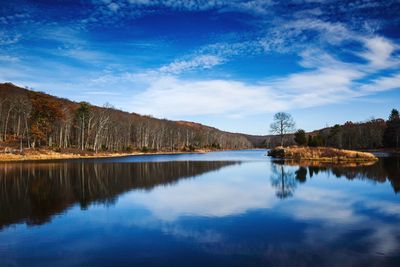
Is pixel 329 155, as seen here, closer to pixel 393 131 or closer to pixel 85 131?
pixel 393 131

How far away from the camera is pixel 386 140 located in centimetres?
11200

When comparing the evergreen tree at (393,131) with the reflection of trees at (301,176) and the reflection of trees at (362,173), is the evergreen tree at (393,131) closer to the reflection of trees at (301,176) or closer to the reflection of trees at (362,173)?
the reflection of trees at (362,173)

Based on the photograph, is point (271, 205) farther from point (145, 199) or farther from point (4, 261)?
point (4, 261)

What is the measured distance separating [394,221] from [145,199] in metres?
11.7

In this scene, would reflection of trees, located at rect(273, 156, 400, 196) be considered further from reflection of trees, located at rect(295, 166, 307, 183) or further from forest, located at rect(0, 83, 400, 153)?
forest, located at rect(0, 83, 400, 153)

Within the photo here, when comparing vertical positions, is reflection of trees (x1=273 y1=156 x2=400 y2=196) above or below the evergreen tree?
below

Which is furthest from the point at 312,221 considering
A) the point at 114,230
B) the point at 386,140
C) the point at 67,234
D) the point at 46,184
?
the point at 386,140

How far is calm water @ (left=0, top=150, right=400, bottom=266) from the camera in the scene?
8290mm

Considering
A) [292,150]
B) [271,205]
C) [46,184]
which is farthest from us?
[292,150]

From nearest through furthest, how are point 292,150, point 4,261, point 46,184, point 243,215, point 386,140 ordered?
point 4,261
point 243,215
point 46,184
point 292,150
point 386,140

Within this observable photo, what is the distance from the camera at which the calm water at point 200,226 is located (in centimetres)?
829

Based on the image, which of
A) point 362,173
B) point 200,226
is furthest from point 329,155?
point 200,226

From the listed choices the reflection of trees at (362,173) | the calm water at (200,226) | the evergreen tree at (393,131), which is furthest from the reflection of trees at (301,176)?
the evergreen tree at (393,131)

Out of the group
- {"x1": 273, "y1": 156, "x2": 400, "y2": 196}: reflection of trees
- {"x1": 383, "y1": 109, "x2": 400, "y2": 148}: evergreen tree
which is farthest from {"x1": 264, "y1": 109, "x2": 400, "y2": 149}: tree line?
{"x1": 273, "y1": 156, "x2": 400, "y2": 196}: reflection of trees
